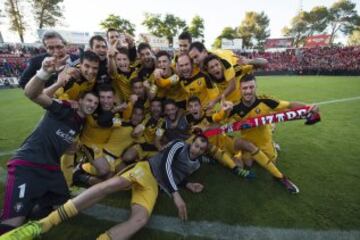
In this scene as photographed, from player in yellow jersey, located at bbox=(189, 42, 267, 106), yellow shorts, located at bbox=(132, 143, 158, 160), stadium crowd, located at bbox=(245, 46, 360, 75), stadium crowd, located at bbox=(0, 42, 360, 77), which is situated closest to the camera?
yellow shorts, located at bbox=(132, 143, 158, 160)

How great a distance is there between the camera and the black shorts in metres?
2.86

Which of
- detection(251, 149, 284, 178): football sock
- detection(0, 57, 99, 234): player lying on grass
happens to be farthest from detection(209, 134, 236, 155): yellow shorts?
detection(0, 57, 99, 234): player lying on grass

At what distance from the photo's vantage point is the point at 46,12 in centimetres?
4612

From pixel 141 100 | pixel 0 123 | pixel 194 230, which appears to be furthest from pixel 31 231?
pixel 0 123

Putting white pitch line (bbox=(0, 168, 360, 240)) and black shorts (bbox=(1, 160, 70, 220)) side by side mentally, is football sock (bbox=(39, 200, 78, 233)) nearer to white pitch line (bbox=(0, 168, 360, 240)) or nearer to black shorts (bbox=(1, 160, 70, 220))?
black shorts (bbox=(1, 160, 70, 220))

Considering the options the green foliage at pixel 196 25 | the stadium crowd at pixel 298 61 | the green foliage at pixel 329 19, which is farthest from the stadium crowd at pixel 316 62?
the green foliage at pixel 329 19

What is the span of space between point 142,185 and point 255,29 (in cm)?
8221

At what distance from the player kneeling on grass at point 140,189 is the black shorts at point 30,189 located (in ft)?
1.19

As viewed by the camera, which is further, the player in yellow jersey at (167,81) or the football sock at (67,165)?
the player in yellow jersey at (167,81)

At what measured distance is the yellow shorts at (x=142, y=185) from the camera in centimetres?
319

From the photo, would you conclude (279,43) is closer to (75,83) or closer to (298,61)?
(298,61)

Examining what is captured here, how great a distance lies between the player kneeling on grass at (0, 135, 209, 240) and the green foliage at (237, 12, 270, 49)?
79239mm

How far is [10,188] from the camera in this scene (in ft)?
9.46

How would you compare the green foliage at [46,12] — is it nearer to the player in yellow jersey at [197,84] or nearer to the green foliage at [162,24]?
the green foliage at [162,24]
